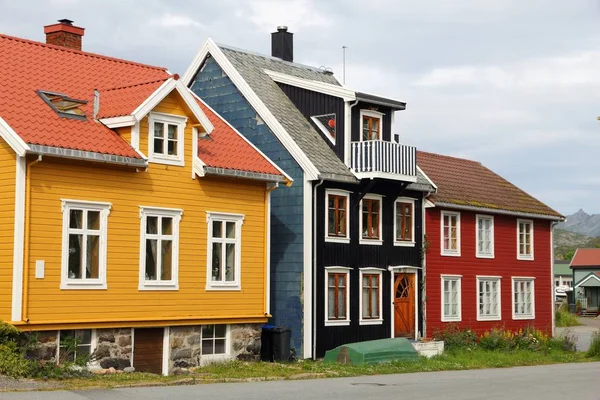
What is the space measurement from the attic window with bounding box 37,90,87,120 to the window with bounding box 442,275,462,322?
17.2 m

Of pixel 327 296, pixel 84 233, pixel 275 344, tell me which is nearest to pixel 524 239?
pixel 327 296

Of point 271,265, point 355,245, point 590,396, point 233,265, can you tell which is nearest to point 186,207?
point 233,265

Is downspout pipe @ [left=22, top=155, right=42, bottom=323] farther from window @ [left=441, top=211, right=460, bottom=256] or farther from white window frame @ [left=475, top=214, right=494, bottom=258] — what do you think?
white window frame @ [left=475, top=214, right=494, bottom=258]

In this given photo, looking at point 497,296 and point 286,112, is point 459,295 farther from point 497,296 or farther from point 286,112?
point 286,112

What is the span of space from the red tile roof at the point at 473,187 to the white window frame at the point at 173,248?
527 inches

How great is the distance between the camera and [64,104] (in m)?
26.2

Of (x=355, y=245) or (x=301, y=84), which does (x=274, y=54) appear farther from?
(x=355, y=245)

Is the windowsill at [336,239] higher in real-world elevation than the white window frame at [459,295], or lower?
higher

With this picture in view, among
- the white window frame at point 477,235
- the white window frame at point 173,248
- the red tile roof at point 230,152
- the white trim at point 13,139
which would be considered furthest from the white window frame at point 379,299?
the white trim at point 13,139

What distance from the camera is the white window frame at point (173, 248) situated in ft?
86.2

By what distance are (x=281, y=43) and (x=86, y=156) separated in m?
16.0

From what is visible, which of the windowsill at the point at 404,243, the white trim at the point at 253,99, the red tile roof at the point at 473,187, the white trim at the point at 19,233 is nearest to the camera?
the white trim at the point at 19,233

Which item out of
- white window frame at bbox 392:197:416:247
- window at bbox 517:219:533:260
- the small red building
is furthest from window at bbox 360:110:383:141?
window at bbox 517:219:533:260

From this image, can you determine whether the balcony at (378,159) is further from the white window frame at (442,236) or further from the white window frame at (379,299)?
the white window frame at (442,236)
